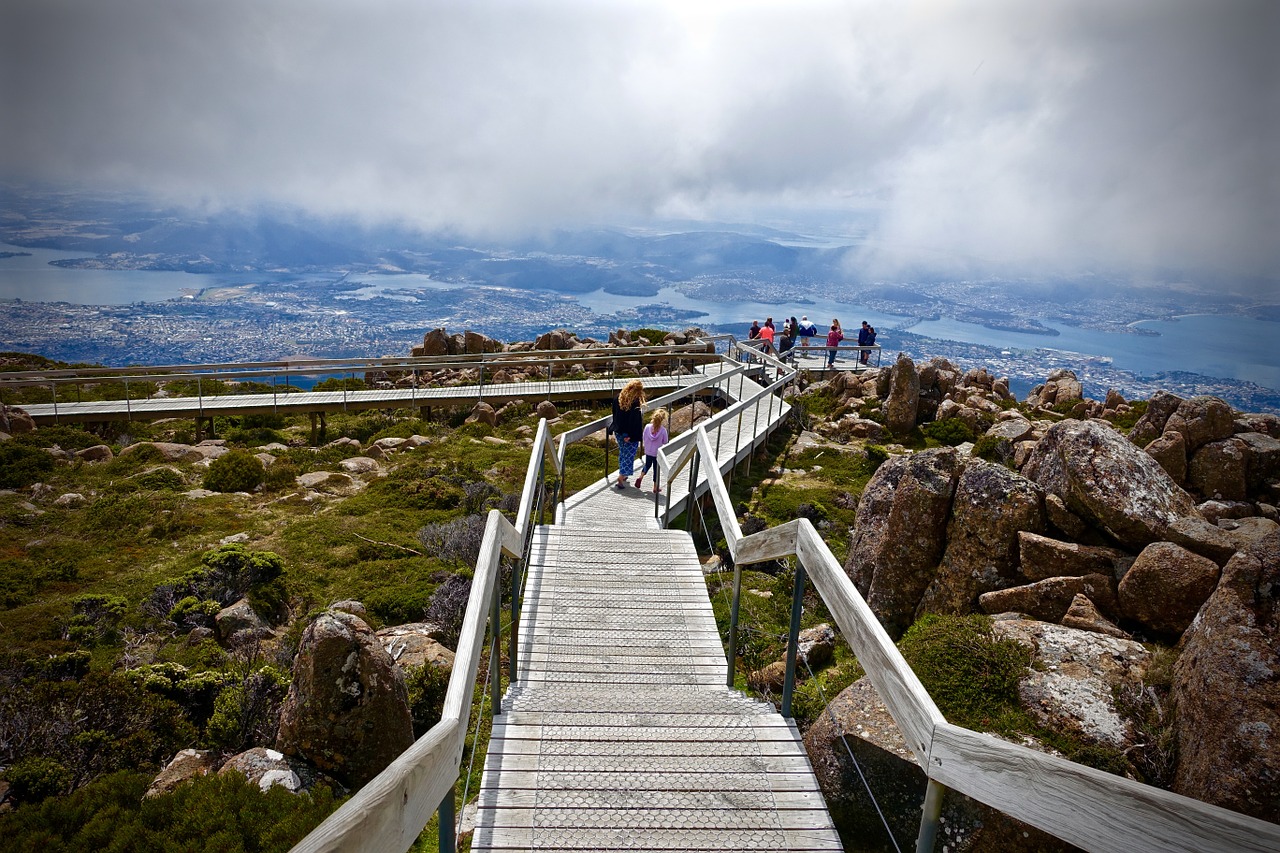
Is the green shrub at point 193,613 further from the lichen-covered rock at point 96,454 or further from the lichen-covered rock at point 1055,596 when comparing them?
the lichen-covered rock at point 96,454

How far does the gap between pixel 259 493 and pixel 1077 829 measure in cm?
1552

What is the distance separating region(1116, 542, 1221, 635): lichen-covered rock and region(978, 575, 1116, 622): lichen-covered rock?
0.66 feet

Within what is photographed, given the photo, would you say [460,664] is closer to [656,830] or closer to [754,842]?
[656,830]

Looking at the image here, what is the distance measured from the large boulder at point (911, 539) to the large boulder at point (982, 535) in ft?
0.49

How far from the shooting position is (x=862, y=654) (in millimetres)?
3342

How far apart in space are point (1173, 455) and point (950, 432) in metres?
8.99

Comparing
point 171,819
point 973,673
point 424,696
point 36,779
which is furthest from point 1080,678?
point 36,779

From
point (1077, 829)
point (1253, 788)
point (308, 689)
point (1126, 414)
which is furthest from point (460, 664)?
point (1126, 414)

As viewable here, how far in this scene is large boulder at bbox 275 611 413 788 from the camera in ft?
17.9

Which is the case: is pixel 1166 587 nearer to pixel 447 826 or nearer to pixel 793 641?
pixel 793 641

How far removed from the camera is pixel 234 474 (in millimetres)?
14672

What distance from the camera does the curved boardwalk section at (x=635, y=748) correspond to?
3375 mm

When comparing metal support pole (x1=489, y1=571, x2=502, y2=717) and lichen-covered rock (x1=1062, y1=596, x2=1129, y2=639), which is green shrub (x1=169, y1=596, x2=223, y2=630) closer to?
metal support pole (x1=489, y1=571, x2=502, y2=717)

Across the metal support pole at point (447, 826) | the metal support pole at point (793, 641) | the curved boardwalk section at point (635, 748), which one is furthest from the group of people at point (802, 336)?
the metal support pole at point (447, 826)
